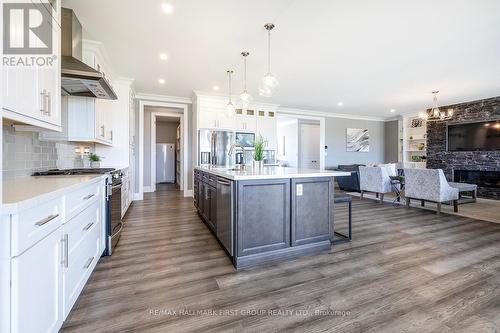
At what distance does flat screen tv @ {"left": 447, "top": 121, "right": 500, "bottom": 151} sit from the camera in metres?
5.99

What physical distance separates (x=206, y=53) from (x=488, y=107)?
749 centimetres

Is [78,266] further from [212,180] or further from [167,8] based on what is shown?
[167,8]

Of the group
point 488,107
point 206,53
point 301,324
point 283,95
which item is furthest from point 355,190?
point 301,324

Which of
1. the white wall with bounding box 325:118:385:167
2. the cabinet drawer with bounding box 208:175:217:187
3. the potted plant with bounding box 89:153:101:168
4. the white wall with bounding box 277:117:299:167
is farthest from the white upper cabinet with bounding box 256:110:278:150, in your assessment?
the potted plant with bounding box 89:153:101:168

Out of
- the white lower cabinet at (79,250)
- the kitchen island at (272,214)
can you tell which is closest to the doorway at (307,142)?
the kitchen island at (272,214)

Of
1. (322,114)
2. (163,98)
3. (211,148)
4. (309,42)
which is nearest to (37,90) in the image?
(309,42)

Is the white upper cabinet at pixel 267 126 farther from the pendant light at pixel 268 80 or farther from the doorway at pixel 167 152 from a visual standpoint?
the doorway at pixel 167 152

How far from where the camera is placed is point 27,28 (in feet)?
4.86

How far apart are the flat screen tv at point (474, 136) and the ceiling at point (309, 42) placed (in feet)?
4.68

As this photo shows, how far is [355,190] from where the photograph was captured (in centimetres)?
660

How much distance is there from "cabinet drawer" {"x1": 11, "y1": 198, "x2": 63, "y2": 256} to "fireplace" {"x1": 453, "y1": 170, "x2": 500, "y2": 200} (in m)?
8.72

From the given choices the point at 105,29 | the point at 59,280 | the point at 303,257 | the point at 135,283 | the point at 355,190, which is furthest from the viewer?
the point at 355,190

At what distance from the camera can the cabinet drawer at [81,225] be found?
57.9 inches

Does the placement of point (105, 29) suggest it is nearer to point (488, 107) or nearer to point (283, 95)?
point (283, 95)
